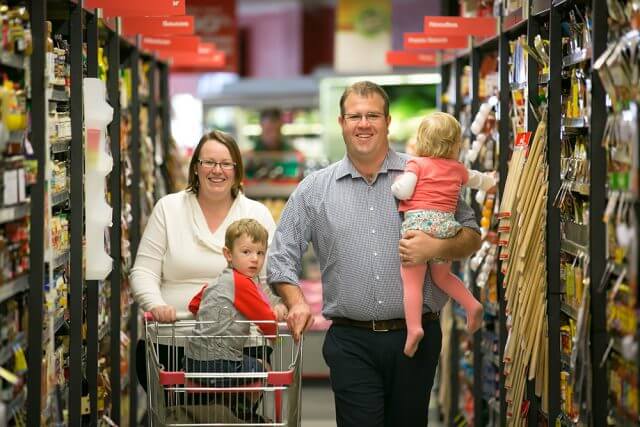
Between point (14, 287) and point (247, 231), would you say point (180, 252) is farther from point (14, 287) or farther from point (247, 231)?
point (14, 287)

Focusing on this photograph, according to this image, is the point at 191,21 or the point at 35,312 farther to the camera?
the point at 191,21

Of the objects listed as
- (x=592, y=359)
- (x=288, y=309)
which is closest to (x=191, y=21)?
(x=288, y=309)

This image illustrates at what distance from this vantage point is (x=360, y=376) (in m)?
4.52

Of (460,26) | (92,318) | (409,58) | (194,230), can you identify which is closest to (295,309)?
(194,230)

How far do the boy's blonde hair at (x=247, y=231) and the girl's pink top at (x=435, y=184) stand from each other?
0.58 m

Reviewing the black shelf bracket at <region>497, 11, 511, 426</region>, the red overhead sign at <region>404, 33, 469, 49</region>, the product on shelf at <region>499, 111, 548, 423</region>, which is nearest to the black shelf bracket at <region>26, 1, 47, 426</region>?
the product on shelf at <region>499, 111, 548, 423</region>

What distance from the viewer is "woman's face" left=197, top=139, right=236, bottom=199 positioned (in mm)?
5336

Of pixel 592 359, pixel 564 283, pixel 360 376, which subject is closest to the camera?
pixel 592 359

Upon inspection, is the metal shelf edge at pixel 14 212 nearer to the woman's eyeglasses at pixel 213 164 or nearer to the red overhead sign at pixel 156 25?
the woman's eyeglasses at pixel 213 164

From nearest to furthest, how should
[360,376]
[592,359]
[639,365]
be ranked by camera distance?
[639,365] → [592,359] → [360,376]

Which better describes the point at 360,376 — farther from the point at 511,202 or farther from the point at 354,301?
the point at 511,202

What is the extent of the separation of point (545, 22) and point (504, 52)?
819 millimetres

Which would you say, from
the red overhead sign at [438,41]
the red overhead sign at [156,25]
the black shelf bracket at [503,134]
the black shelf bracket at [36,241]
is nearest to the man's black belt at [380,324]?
the black shelf bracket at [36,241]

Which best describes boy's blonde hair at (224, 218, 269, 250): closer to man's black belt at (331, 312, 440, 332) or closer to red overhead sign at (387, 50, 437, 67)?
man's black belt at (331, 312, 440, 332)
